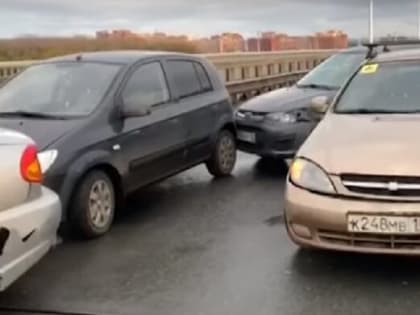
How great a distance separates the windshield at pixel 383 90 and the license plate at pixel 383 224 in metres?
1.54

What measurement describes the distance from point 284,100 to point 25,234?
222 inches

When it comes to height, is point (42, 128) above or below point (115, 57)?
below

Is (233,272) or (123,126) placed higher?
(123,126)

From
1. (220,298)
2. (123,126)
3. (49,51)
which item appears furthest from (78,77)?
(49,51)

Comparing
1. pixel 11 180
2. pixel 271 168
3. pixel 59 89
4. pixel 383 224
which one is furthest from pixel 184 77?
pixel 11 180

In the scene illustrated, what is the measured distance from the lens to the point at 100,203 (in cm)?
637

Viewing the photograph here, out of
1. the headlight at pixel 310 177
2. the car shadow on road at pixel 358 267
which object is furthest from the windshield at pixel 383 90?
the car shadow on road at pixel 358 267

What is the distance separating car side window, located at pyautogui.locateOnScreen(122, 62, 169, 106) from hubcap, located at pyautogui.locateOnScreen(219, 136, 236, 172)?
133 cm

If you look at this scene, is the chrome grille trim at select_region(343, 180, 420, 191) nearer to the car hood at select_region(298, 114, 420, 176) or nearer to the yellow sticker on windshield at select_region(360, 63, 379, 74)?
the car hood at select_region(298, 114, 420, 176)

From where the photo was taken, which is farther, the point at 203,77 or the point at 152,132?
the point at 203,77

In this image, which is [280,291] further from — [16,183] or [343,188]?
[16,183]

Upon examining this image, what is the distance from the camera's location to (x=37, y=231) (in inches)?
177

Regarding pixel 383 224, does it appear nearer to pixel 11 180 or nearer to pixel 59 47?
pixel 11 180

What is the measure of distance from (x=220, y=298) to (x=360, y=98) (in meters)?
2.48
